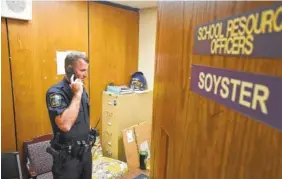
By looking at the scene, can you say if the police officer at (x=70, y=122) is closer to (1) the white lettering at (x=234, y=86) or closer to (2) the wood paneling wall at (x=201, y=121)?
(2) the wood paneling wall at (x=201, y=121)

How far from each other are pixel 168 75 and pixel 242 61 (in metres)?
0.33

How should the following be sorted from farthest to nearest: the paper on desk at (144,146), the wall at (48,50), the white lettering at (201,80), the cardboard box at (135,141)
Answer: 1. the paper on desk at (144,146)
2. the cardboard box at (135,141)
3. the wall at (48,50)
4. the white lettering at (201,80)

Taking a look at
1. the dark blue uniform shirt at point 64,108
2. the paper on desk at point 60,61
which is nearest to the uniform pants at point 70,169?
the dark blue uniform shirt at point 64,108

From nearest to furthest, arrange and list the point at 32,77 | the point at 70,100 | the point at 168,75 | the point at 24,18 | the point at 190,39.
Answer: the point at 190,39, the point at 168,75, the point at 70,100, the point at 24,18, the point at 32,77

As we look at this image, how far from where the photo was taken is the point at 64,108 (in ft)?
5.24

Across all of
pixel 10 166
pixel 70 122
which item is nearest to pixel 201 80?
pixel 70 122

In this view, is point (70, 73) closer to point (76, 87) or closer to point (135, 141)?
point (76, 87)

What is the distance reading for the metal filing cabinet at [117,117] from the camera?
2559mm

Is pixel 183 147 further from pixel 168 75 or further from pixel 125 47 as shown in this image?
pixel 125 47

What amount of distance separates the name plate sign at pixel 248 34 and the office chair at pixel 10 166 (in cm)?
206

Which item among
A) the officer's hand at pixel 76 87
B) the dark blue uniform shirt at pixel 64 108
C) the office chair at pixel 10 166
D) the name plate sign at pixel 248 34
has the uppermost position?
the name plate sign at pixel 248 34

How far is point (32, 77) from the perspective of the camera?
2.13 metres

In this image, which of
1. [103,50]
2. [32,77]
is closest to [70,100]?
[32,77]

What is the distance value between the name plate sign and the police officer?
54.1 inches
